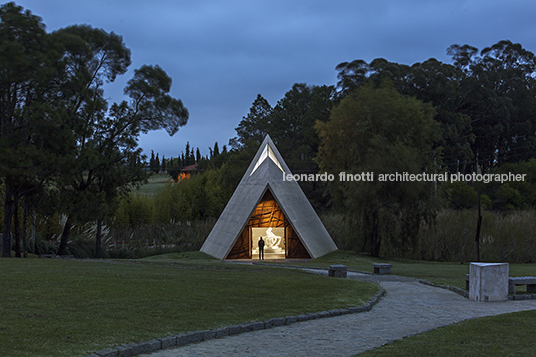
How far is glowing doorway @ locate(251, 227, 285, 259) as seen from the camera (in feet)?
84.7

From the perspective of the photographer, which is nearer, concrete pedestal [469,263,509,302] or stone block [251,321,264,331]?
stone block [251,321,264,331]

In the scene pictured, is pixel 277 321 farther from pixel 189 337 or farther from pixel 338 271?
pixel 338 271

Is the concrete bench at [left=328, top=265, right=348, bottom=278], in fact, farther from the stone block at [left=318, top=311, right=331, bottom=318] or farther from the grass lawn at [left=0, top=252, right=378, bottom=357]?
the stone block at [left=318, top=311, right=331, bottom=318]

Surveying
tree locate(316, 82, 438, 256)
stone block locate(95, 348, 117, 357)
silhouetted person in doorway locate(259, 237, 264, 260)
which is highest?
tree locate(316, 82, 438, 256)

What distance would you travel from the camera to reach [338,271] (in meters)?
14.6

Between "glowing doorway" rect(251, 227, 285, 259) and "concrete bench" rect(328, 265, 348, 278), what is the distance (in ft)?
36.4

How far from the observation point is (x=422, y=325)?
774cm

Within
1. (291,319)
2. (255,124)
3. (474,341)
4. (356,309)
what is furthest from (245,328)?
(255,124)

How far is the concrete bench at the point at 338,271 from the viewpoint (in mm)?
14562

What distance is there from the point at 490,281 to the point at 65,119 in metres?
17.2

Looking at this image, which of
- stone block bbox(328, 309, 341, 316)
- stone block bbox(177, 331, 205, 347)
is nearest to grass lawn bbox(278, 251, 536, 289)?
stone block bbox(328, 309, 341, 316)

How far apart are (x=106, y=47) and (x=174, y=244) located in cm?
1296

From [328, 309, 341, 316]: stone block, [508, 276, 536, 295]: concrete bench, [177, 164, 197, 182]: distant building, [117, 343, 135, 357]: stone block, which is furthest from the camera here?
[177, 164, 197, 182]: distant building

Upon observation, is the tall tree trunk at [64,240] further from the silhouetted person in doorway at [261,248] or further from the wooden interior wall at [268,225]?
the silhouetted person in doorway at [261,248]
